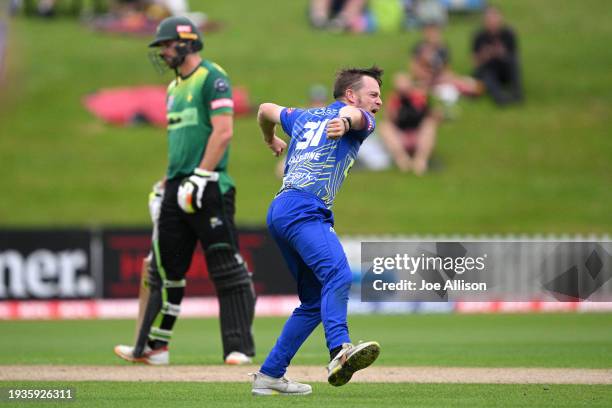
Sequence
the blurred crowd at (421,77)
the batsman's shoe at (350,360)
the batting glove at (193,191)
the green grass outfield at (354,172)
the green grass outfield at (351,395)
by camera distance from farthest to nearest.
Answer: the blurred crowd at (421,77) < the green grass outfield at (354,172) < the batting glove at (193,191) < the green grass outfield at (351,395) < the batsman's shoe at (350,360)

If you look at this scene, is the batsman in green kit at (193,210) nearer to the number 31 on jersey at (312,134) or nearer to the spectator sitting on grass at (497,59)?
the number 31 on jersey at (312,134)

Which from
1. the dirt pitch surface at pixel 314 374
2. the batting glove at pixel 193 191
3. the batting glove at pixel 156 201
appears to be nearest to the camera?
the dirt pitch surface at pixel 314 374

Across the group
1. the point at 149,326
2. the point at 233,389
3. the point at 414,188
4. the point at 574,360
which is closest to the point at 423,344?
the point at 574,360

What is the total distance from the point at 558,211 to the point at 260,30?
1102 cm

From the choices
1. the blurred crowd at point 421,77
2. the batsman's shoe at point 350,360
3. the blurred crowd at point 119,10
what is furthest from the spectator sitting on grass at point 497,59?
the batsman's shoe at point 350,360

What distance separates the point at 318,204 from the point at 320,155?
0.32 metres

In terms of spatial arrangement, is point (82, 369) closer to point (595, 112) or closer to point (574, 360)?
point (574, 360)

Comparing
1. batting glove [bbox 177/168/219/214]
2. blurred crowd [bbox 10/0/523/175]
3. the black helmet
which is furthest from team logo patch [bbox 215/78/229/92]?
blurred crowd [bbox 10/0/523/175]

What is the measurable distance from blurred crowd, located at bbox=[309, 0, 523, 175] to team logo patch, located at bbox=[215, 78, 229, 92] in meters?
11.8

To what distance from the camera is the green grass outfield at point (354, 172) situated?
832 inches

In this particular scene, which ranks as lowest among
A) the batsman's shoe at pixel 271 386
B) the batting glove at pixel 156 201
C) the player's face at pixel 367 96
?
the batsman's shoe at pixel 271 386

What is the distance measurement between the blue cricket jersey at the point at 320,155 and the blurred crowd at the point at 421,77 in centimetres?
1378

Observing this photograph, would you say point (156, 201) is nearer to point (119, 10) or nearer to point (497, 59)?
point (497, 59)

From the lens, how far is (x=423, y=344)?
11.9 m
